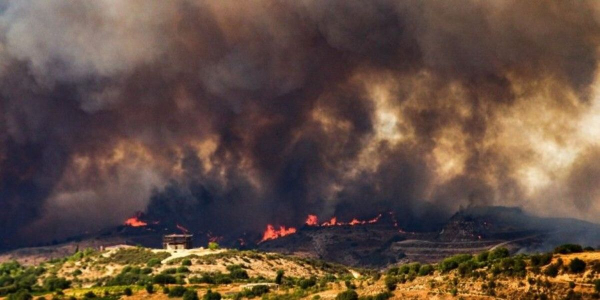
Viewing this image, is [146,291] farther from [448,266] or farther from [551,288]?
[551,288]

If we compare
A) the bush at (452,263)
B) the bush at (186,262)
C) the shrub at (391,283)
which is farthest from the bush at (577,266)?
the bush at (186,262)

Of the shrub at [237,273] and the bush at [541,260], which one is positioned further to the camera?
the shrub at [237,273]

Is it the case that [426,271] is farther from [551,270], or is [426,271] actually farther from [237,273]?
[237,273]

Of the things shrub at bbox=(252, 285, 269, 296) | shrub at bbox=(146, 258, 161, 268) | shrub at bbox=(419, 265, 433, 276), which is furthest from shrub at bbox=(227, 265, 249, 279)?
shrub at bbox=(419, 265, 433, 276)

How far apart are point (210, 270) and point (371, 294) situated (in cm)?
7192

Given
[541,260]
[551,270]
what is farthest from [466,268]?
[551,270]

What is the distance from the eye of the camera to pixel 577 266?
342 ft

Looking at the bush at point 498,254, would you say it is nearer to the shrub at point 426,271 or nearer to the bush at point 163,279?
the shrub at point 426,271

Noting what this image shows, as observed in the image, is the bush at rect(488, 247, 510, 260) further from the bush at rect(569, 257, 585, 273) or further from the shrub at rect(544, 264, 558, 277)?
the bush at rect(569, 257, 585, 273)

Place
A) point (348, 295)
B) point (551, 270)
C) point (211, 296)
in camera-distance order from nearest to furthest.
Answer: point (551, 270) → point (348, 295) → point (211, 296)

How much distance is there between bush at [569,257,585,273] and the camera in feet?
342

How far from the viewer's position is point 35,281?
7461 inches

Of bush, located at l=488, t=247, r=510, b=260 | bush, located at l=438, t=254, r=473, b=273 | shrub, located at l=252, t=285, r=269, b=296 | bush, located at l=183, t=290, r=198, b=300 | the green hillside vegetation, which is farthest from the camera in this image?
shrub, located at l=252, t=285, r=269, b=296

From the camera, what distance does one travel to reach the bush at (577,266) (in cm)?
10419
